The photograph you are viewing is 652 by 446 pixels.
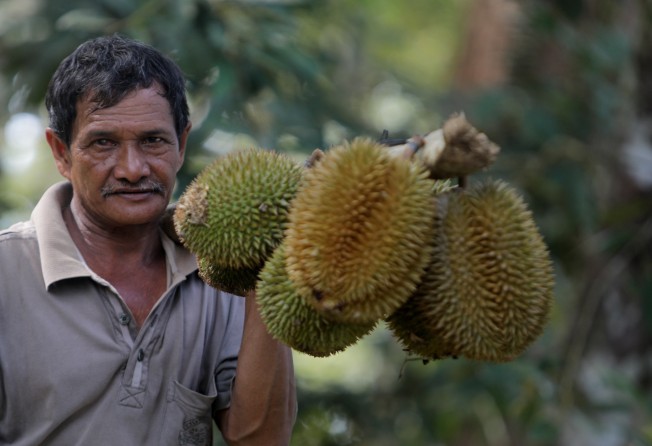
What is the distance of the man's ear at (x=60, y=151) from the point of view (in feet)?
9.20

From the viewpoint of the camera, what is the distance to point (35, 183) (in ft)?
37.2

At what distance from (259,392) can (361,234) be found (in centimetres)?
74

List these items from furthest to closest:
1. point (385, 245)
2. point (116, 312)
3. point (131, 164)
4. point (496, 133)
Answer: point (496, 133) < point (116, 312) < point (131, 164) < point (385, 245)

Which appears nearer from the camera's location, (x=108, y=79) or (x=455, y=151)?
(x=455, y=151)

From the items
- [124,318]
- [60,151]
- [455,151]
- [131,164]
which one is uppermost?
[455,151]

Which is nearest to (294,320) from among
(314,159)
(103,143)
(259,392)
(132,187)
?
(314,159)

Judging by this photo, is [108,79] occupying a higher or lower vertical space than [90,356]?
higher

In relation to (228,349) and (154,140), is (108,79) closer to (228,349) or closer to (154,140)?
(154,140)

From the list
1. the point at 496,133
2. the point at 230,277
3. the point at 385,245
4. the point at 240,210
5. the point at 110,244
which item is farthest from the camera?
the point at 496,133

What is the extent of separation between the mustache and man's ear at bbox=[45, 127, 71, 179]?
8.7 inches

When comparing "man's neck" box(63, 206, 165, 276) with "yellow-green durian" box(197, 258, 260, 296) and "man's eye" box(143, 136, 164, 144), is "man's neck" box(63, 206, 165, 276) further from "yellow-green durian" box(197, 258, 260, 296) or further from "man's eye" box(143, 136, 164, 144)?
"yellow-green durian" box(197, 258, 260, 296)

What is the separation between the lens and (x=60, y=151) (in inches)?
112

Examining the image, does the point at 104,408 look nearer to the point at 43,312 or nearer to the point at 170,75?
the point at 43,312

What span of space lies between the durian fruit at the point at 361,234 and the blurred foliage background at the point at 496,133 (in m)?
2.29
